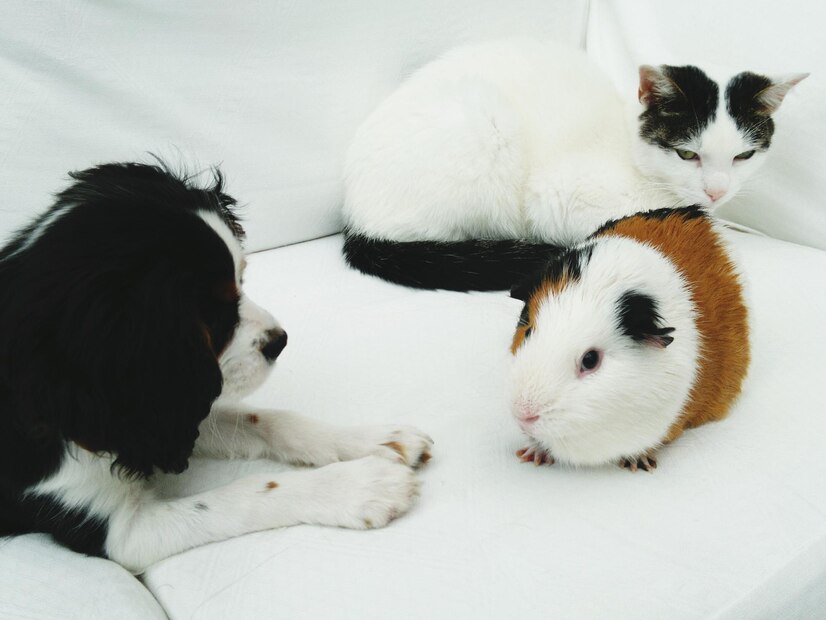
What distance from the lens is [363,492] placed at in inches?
36.9

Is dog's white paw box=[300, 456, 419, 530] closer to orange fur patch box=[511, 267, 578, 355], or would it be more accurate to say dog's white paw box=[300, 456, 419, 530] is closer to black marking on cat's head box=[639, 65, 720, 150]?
orange fur patch box=[511, 267, 578, 355]

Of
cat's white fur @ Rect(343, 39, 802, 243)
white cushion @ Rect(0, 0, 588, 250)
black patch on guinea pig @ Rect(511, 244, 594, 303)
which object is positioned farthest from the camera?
cat's white fur @ Rect(343, 39, 802, 243)

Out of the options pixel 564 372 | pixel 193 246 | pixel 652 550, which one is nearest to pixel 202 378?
pixel 193 246

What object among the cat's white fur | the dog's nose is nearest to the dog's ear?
the dog's nose

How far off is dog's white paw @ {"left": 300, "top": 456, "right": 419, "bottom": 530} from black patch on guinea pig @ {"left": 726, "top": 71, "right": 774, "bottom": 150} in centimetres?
111

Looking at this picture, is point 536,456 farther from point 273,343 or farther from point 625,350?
point 273,343

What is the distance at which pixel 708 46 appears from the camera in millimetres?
1750

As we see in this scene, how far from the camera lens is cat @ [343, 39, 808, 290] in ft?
4.99

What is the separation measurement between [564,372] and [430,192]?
2.73 feet

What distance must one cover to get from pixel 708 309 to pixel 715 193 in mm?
598

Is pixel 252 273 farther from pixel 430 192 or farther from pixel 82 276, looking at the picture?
pixel 82 276

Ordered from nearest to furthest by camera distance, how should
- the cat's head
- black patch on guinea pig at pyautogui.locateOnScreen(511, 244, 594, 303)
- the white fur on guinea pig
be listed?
1. the white fur on guinea pig
2. black patch on guinea pig at pyautogui.locateOnScreen(511, 244, 594, 303)
3. the cat's head

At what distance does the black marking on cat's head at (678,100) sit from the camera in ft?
4.96

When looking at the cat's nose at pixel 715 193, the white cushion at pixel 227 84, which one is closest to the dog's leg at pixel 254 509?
the white cushion at pixel 227 84
